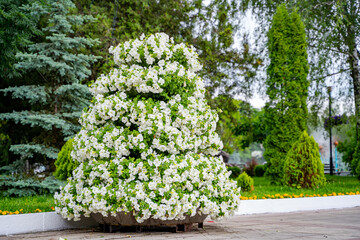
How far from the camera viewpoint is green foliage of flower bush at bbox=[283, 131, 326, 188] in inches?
438

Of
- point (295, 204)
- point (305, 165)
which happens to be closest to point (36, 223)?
point (295, 204)

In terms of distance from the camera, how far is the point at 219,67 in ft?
55.0

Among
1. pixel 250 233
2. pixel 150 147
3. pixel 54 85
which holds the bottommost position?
pixel 250 233

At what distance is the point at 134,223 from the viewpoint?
18.0 feet

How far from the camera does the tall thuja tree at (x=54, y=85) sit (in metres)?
10.7

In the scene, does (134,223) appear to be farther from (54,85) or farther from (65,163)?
(54,85)

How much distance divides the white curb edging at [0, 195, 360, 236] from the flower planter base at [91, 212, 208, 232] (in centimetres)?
76

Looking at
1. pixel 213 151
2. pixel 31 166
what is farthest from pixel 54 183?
pixel 213 151

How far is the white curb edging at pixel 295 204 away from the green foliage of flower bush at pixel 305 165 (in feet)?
4.74

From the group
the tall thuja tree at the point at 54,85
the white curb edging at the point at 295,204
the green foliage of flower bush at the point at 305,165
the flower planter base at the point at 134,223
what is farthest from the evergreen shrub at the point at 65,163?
the green foliage of flower bush at the point at 305,165

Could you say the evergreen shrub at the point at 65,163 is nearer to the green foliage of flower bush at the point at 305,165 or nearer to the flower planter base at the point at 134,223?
the flower planter base at the point at 134,223

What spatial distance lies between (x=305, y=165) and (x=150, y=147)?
6.91 m

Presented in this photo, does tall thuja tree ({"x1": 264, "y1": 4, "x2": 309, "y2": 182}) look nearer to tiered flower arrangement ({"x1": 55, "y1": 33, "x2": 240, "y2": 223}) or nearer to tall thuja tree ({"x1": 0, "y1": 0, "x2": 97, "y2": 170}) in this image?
tall thuja tree ({"x1": 0, "y1": 0, "x2": 97, "y2": 170})

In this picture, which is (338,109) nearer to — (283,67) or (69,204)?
(283,67)
